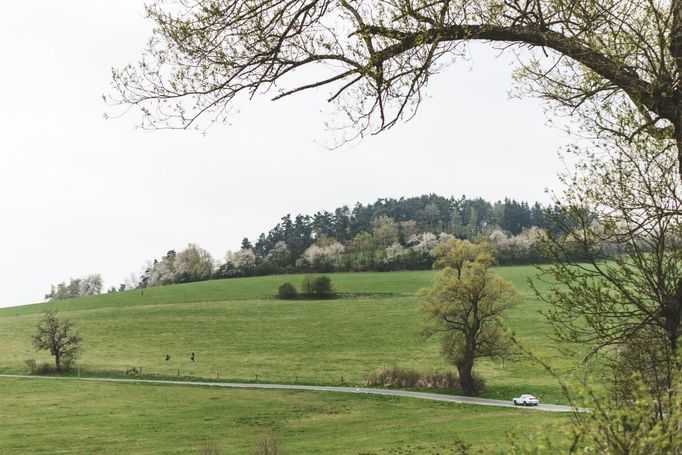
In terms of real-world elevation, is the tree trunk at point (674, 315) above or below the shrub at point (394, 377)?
above

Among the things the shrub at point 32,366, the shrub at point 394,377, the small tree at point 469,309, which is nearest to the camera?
the small tree at point 469,309

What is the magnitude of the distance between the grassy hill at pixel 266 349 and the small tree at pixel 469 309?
12.0 ft

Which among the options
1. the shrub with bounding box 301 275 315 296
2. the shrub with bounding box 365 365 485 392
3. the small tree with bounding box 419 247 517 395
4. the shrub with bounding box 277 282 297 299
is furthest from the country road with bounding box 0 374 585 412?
the shrub with bounding box 301 275 315 296

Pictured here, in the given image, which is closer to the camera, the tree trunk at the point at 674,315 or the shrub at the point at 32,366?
the tree trunk at the point at 674,315

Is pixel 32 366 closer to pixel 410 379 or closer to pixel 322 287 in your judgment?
pixel 410 379

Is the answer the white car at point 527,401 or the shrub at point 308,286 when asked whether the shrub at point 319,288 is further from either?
the white car at point 527,401

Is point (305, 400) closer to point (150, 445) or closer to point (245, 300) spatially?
point (150, 445)

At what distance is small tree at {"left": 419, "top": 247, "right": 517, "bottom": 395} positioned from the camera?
154 feet

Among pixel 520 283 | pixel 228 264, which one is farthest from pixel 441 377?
pixel 228 264

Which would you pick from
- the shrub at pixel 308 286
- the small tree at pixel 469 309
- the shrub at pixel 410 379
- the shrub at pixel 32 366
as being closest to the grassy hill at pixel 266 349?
the shrub at pixel 32 366

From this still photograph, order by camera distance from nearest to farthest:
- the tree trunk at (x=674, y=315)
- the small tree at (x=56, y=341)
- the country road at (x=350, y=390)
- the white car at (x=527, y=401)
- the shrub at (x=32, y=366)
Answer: the tree trunk at (x=674, y=315)
the white car at (x=527, y=401)
the country road at (x=350, y=390)
the shrub at (x=32, y=366)
the small tree at (x=56, y=341)

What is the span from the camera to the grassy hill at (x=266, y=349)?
39.7 m

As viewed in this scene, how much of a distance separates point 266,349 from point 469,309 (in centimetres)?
3131

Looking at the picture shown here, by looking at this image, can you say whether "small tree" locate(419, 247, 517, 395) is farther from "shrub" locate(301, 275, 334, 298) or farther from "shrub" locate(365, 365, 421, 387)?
"shrub" locate(301, 275, 334, 298)
